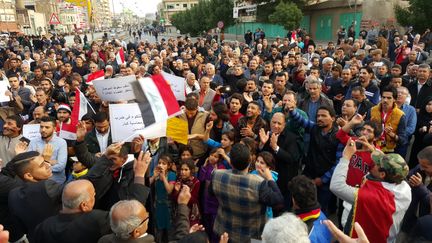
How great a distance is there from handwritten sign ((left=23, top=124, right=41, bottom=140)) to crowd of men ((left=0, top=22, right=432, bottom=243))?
4.6 inches

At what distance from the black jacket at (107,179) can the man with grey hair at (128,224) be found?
2.26 feet

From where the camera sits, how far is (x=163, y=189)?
406 centimetres

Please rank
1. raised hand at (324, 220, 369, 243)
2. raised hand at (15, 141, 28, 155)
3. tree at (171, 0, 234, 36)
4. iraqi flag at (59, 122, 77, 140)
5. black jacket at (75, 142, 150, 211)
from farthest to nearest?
tree at (171, 0, 234, 36) < iraqi flag at (59, 122, 77, 140) < raised hand at (15, 141, 28, 155) < black jacket at (75, 142, 150, 211) < raised hand at (324, 220, 369, 243)

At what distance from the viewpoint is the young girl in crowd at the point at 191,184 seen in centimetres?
395

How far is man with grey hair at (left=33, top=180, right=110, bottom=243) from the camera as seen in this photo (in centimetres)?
253

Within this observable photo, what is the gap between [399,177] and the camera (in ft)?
8.64

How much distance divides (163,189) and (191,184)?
1.13ft

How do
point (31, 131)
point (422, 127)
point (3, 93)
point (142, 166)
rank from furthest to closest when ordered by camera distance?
point (3, 93) → point (422, 127) → point (31, 131) → point (142, 166)

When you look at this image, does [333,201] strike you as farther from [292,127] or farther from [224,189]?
[224,189]

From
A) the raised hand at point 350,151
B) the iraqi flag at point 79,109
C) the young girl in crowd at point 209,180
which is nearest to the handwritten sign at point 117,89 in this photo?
the iraqi flag at point 79,109

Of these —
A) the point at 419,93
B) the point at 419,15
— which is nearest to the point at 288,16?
the point at 419,15

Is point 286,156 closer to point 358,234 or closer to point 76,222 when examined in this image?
point 358,234

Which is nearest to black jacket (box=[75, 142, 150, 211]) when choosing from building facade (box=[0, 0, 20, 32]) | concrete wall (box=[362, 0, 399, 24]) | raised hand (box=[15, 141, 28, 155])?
raised hand (box=[15, 141, 28, 155])

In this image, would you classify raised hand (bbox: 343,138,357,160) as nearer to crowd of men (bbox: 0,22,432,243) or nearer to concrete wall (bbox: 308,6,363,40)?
crowd of men (bbox: 0,22,432,243)
